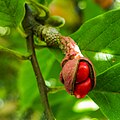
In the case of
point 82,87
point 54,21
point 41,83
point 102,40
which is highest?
point 54,21

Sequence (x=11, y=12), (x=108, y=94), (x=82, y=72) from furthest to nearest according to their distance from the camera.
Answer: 1. (x=11, y=12)
2. (x=108, y=94)
3. (x=82, y=72)

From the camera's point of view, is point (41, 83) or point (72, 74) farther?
point (41, 83)

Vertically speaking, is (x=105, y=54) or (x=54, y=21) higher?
(x=54, y=21)

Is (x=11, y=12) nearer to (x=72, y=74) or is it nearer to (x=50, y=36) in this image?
(x=50, y=36)

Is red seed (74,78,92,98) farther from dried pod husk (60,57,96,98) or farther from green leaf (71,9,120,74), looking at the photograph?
green leaf (71,9,120,74)

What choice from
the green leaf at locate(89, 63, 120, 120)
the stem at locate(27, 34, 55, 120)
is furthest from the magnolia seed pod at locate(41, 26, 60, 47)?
the green leaf at locate(89, 63, 120, 120)

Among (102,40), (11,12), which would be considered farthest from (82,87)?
(11,12)

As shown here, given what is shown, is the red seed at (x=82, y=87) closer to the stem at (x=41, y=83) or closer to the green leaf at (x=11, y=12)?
the stem at (x=41, y=83)
